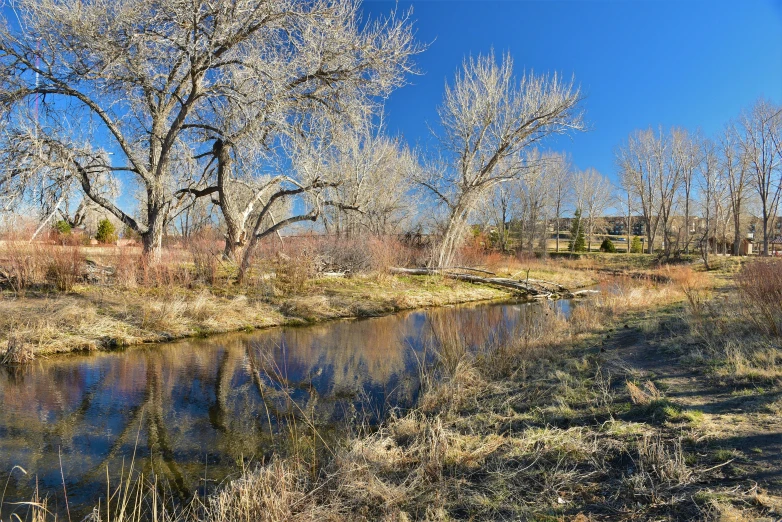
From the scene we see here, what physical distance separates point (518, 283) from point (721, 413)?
1641 centimetres

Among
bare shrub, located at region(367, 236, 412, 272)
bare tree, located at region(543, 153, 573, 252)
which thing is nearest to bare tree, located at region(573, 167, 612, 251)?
bare tree, located at region(543, 153, 573, 252)

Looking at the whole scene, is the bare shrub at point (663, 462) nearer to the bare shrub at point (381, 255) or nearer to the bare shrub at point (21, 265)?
the bare shrub at point (21, 265)

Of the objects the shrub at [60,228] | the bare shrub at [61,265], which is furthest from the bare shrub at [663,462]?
the shrub at [60,228]

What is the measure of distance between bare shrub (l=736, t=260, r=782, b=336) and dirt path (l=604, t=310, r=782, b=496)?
1137mm

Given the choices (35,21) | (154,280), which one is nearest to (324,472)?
(154,280)

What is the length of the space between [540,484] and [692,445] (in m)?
1.40

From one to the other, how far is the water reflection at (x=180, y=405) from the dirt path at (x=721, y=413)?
3146 millimetres

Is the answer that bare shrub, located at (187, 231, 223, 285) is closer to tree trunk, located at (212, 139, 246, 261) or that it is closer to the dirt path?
tree trunk, located at (212, 139, 246, 261)

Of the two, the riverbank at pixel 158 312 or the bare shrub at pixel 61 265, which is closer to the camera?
the riverbank at pixel 158 312

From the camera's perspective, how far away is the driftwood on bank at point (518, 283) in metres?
19.5

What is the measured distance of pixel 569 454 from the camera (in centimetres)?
387

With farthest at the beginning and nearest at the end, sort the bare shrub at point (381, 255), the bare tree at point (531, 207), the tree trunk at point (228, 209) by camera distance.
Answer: the bare tree at point (531, 207), the bare shrub at point (381, 255), the tree trunk at point (228, 209)

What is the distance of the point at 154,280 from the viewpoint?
12617mm

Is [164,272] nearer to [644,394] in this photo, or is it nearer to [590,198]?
[644,394]
